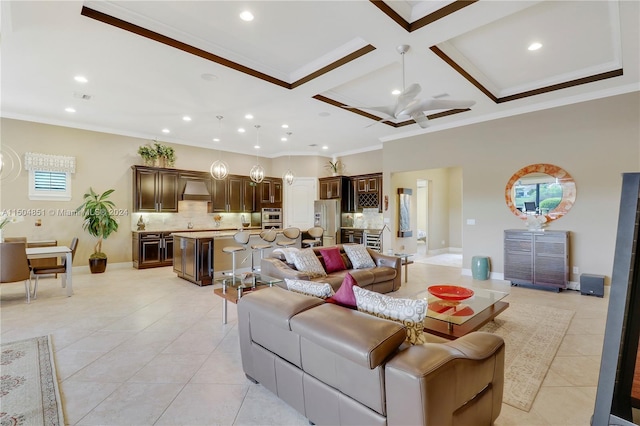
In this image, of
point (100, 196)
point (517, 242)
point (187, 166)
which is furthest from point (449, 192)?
point (100, 196)

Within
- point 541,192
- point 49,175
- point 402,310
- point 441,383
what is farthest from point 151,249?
point 541,192

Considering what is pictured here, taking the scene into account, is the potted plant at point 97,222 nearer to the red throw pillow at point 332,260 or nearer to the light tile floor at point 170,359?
the light tile floor at point 170,359

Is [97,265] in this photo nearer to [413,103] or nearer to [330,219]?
[330,219]

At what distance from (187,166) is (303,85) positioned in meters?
5.47

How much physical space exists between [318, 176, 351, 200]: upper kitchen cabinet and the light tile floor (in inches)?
Answer: 190

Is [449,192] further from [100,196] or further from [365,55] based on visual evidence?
[100,196]

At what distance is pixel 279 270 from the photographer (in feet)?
13.7

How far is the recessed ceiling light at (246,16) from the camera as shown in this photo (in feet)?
10.3

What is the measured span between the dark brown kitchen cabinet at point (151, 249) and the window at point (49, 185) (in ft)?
5.66

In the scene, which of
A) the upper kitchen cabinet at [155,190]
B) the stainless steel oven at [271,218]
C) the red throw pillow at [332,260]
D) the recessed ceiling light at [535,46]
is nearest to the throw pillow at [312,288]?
the red throw pillow at [332,260]

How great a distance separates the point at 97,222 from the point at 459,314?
25.1ft

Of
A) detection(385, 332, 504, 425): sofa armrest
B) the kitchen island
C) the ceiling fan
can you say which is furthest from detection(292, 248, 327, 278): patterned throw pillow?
detection(385, 332, 504, 425): sofa armrest

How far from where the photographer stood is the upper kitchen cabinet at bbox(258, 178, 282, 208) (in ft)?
32.5

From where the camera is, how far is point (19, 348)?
10.0 feet
